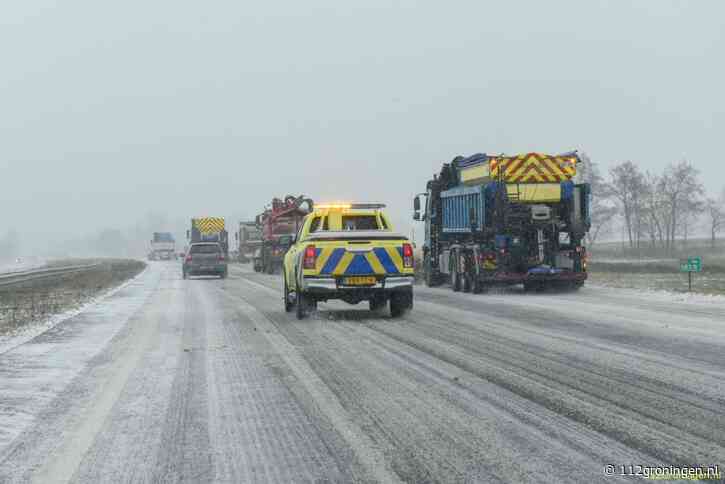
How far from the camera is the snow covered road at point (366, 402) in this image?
18.3 ft

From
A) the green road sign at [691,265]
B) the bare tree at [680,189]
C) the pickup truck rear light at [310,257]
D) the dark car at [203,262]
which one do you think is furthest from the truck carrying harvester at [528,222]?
the bare tree at [680,189]

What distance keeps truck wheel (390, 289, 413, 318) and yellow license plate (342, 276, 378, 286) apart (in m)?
0.54

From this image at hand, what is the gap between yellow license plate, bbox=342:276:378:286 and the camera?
16.0m

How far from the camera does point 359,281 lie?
52.6 ft

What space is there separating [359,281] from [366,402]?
8.46 metres

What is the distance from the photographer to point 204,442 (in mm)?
6250

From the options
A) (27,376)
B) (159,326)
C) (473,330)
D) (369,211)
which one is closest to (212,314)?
(159,326)

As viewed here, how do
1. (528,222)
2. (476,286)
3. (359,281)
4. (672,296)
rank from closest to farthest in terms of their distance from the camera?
1. (359,281)
2. (672,296)
3. (528,222)
4. (476,286)

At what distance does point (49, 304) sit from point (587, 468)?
63.8 feet

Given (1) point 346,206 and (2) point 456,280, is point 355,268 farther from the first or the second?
Result: (2) point 456,280

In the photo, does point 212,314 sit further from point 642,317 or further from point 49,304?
point 642,317

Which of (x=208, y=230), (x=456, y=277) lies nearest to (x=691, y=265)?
(x=456, y=277)

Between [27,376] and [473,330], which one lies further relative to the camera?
[473,330]

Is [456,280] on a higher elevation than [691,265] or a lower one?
lower
